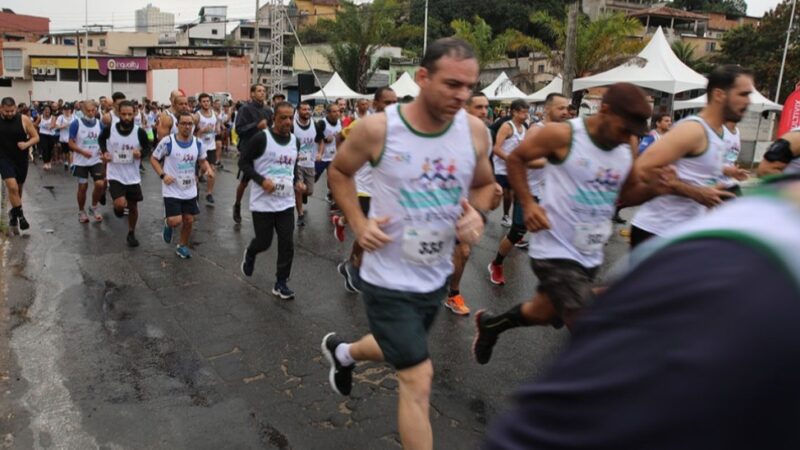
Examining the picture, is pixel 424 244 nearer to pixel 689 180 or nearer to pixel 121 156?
pixel 689 180

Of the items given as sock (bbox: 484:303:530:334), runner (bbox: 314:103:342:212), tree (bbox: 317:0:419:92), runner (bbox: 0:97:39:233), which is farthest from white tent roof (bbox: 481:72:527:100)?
sock (bbox: 484:303:530:334)

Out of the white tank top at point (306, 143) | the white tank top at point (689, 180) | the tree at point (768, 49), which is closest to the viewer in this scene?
the white tank top at point (689, 180)

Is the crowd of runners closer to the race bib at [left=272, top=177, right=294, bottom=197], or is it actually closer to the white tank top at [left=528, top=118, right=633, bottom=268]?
the white tank top at [left=528, top=118, right=633, bottom=268]

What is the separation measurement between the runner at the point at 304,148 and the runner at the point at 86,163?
10.1 ft

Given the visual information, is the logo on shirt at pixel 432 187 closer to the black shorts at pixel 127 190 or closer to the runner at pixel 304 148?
the black shorts at pixel 127 190

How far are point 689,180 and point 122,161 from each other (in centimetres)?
738

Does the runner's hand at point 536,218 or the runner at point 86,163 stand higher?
the runner's hand at point 536,218

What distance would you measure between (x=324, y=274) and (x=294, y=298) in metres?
0.99

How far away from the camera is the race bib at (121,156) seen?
881 cm

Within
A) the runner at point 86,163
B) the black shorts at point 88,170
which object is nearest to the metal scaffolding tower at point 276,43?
the runner at point 86,163

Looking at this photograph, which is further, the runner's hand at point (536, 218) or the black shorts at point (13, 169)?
the black shorts at point (13, 169)

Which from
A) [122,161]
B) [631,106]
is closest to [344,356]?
[631,106]

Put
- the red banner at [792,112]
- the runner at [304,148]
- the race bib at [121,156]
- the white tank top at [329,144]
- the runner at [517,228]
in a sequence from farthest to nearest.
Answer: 1. the white tank top at [329,144]
2. the red banner at [792,112]
3. the runner at [304,148]
4. the race bib at [121,156]
5. the runner at [517,228]

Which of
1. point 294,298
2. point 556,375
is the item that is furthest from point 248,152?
point 556,375
